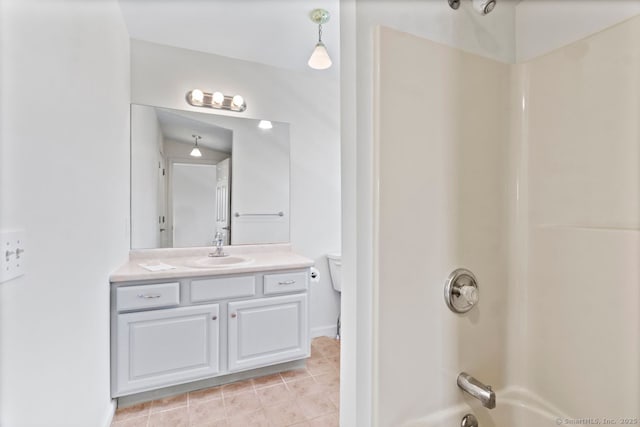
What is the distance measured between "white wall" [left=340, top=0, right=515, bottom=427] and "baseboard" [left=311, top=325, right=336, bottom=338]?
6.66 ft

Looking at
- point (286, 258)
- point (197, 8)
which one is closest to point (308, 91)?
point (197, 8)

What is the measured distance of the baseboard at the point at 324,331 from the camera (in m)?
2.97

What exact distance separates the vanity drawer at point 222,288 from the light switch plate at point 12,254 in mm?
1222

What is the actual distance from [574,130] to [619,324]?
2.11 feet

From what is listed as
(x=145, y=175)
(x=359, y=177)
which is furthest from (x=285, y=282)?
(x=359, y=177)

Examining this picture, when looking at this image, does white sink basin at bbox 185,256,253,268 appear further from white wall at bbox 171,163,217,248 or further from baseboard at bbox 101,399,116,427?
baseboard at bbox 101,399,116,427

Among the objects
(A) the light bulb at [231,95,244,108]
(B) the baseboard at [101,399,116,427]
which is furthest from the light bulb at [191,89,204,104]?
(B) the baseboard at [101,399,116,427]

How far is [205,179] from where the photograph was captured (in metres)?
2.62

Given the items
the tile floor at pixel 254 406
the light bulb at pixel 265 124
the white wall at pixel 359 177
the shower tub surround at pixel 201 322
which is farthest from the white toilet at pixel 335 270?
the white wall at pixel 359 177

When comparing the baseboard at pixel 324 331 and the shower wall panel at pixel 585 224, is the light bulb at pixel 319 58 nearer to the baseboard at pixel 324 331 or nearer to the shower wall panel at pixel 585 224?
the shower wall panel at pixel 585 224

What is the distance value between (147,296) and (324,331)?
5.63 ft

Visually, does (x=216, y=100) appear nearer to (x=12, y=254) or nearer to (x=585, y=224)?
(x=12, y=254)

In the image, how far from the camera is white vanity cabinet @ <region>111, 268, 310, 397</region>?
1826mm

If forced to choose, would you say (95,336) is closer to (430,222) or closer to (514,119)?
(430,222)
